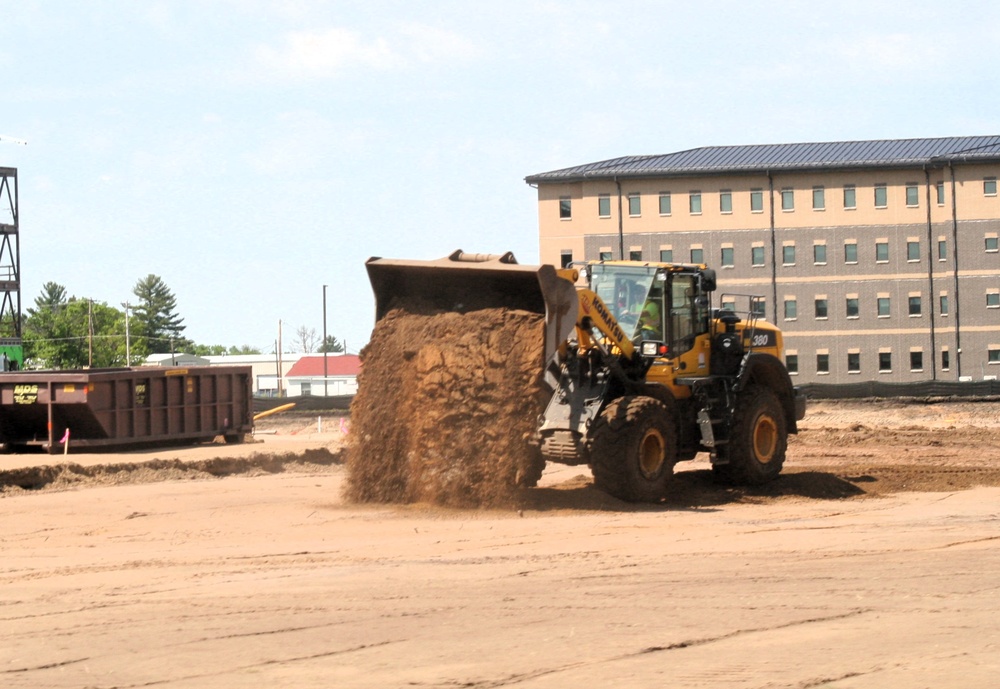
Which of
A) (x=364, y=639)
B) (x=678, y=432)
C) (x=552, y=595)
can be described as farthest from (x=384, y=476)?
(x=364, y=639)

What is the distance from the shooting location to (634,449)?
1491 centimetres

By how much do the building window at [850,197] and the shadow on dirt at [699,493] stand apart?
55627mm

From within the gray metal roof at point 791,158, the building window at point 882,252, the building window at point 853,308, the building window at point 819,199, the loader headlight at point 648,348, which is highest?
the gray metal roof at point 791,158

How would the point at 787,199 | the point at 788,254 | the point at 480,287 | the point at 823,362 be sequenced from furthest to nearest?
the point at 823,362
the point at 788,254
the point at 787,199
the point at 480,287

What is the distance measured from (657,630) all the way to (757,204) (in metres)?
66.2

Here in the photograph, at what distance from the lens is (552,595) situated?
9.59m

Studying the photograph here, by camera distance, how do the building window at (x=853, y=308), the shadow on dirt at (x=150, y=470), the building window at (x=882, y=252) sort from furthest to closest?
the building window at (x=853, y=308)
the building window at (x=882, y=252)
the shadow on dirt at (x=150, y=470)

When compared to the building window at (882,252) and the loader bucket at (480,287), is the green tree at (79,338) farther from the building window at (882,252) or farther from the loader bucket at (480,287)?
the loader bucket at (480,287)

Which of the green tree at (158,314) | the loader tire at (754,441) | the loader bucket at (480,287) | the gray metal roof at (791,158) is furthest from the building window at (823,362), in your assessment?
the green tree at (158,314)

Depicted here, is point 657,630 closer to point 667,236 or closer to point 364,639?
point 364,639

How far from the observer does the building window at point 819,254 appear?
7200cm

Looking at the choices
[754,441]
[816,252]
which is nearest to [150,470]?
[754,441]

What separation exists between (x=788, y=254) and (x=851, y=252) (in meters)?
3.51

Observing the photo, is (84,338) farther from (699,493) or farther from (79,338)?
(699,493)
